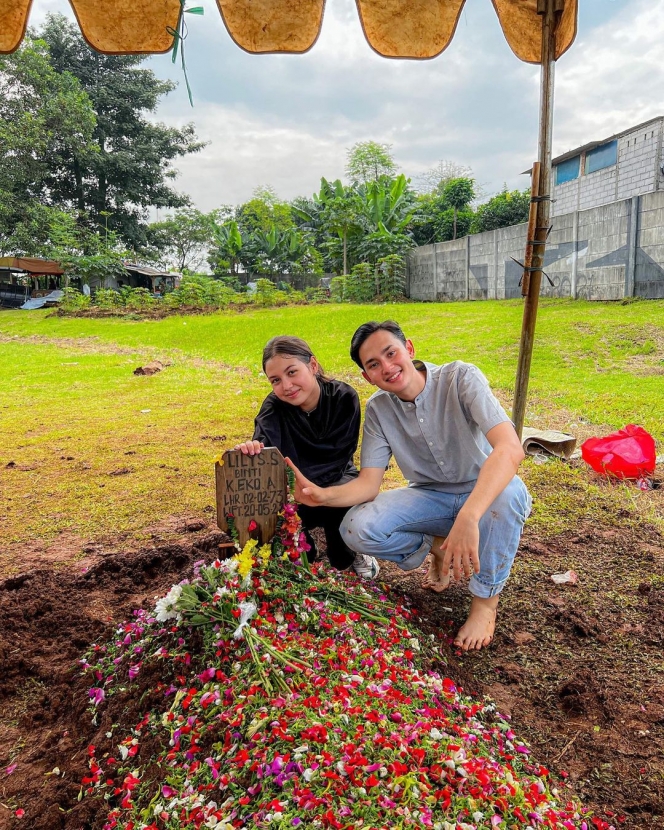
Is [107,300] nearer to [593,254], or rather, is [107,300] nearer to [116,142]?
[116,142]

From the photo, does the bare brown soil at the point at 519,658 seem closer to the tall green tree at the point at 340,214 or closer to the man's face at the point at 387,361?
the man's face at the point at 387,361

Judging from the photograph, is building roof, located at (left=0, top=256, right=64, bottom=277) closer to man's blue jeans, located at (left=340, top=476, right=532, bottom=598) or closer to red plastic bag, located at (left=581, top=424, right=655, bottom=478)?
red plastic bag, located at (left=581, top=424, right=655, bottom=478)

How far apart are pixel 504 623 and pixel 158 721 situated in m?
1.20

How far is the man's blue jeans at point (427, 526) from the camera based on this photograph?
1.90 m

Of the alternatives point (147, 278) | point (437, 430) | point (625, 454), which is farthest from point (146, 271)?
point (437, 430)

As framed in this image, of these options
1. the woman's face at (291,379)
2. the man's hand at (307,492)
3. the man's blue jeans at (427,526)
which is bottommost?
the man's blue jeans at (427,526)

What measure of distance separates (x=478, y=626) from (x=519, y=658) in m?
0.15

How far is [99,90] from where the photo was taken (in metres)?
22.8

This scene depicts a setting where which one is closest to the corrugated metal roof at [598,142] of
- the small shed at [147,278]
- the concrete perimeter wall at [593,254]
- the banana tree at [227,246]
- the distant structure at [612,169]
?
the distant structure at [612,169]

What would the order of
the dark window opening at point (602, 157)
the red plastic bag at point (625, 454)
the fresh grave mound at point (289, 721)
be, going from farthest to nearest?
the dark window opening at point (602, 157) < the red plastic bag at point (625, 454) < the fresh grave mound at point (289, 721)

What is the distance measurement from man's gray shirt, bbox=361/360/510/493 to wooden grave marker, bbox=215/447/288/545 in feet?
1.20

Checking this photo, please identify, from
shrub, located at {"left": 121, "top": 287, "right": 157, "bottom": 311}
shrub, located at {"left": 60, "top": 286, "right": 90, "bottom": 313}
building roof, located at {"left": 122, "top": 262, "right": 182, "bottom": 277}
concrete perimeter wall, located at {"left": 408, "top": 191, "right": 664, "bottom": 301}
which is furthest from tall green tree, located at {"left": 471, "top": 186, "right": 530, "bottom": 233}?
building roof, located at {"left": 122, "top": 262, "right": 182, "bottom": 277}

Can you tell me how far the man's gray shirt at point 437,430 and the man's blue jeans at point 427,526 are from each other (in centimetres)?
9

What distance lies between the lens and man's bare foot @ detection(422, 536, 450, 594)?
7.48 ft
